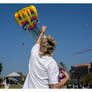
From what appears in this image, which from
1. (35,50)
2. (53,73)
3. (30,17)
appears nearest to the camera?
(53,73)

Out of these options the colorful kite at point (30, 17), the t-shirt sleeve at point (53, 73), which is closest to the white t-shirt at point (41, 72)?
the t-shirt sleeve at point (53, 73)

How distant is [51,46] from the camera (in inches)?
83.2

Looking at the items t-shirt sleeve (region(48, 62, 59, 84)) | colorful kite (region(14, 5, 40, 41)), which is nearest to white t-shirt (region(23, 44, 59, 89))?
t-shirt sleeve (region(48, 62, 59, 84))

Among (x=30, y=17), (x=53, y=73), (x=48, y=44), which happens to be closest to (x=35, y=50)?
(x=48, y=44)

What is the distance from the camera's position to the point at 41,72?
2.13m

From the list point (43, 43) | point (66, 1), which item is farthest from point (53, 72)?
point (66, 1)

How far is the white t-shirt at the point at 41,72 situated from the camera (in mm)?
2045

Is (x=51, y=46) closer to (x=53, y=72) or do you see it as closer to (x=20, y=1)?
(x=53, y=72)

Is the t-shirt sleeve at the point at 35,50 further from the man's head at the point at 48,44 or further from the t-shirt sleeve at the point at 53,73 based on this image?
the t-shirt sleeve at the point at 53,73

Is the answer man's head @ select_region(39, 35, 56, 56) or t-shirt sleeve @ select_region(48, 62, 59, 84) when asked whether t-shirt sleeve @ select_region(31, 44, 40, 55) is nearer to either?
man's head @ select_region(39, 35, 56, 56)

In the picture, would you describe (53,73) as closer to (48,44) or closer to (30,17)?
(48,44)

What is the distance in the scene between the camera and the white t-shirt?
2045 mm

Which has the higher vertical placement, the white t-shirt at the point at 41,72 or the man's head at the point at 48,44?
the man's head at the point at 48,44

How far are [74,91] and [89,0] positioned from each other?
4.82ft
